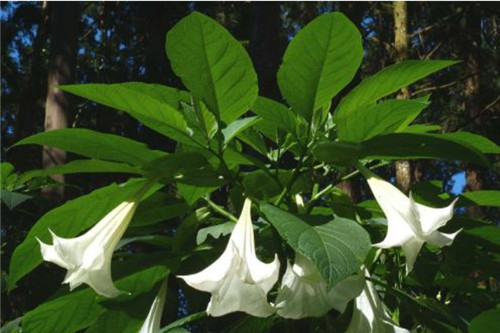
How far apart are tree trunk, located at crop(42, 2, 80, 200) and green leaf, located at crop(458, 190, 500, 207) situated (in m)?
4.27

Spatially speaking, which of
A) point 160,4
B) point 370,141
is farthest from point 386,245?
point 160,4

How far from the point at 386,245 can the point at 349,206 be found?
0.33 m

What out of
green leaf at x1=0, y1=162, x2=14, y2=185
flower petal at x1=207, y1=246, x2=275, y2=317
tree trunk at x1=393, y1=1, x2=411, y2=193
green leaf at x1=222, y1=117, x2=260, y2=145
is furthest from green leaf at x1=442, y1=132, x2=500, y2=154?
tree trunk at x1=393, y1=1, x2=411, y2=193

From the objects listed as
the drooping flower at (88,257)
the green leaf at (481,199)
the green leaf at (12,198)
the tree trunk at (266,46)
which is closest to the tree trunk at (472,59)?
the tree trunk at (266,46)

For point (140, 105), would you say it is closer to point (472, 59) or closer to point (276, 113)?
point (276, 113)

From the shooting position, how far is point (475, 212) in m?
5.93

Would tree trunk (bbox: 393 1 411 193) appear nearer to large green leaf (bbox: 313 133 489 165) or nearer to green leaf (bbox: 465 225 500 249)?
A: green leaf (bbox: 465 225 500 249)

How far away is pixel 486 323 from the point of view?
32.2 inches

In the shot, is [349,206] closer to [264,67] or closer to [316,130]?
[316,130]

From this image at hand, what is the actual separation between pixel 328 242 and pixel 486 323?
0.24m

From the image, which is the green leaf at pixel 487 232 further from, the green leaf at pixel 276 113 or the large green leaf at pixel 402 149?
the green leaf at pixel 276 113

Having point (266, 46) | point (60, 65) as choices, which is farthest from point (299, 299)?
point (60, 65)

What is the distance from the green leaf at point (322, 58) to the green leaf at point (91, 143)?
9.3 inches

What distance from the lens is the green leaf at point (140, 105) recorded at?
33.9 inches
